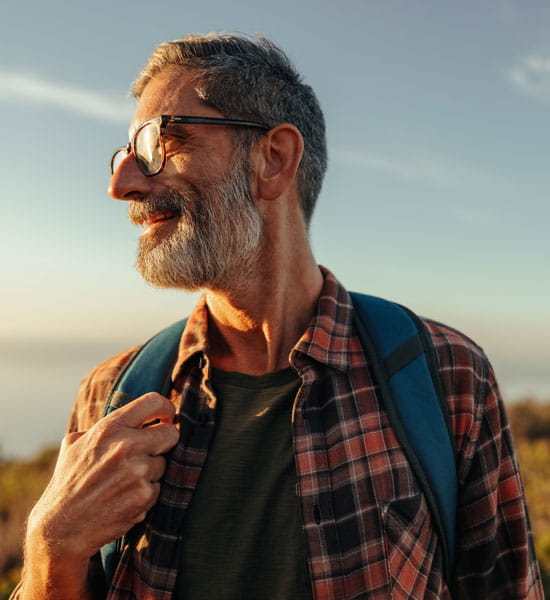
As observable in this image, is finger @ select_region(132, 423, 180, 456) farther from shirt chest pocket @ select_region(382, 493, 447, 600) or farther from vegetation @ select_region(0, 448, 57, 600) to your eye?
vegetation @ select_region(0, 448, 57, 600)

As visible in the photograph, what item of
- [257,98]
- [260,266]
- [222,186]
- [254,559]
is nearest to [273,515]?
[254,559]

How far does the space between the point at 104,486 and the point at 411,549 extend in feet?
3.90

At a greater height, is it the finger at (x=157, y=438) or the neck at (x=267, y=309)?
the neck at (x=267, y=309)

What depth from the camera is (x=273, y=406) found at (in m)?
2.54

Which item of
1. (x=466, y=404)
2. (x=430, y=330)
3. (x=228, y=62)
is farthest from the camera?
(x=228, y=62)

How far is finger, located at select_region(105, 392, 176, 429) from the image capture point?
2385 mm

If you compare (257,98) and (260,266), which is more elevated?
(257,98)

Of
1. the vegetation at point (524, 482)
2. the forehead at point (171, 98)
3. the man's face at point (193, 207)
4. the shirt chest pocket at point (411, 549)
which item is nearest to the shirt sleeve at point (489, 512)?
the shirt chest pocket at point (411, 549)

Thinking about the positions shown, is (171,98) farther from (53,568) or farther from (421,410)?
(53,568)

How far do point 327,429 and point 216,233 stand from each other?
1006 millimetres

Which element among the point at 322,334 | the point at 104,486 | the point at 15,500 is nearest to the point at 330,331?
the point at 322,334

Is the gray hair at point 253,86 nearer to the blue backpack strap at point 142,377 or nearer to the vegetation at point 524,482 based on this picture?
the blue backpack strap at point 142,377

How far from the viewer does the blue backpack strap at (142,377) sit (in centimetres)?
250

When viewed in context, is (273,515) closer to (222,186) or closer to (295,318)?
(295,318)
